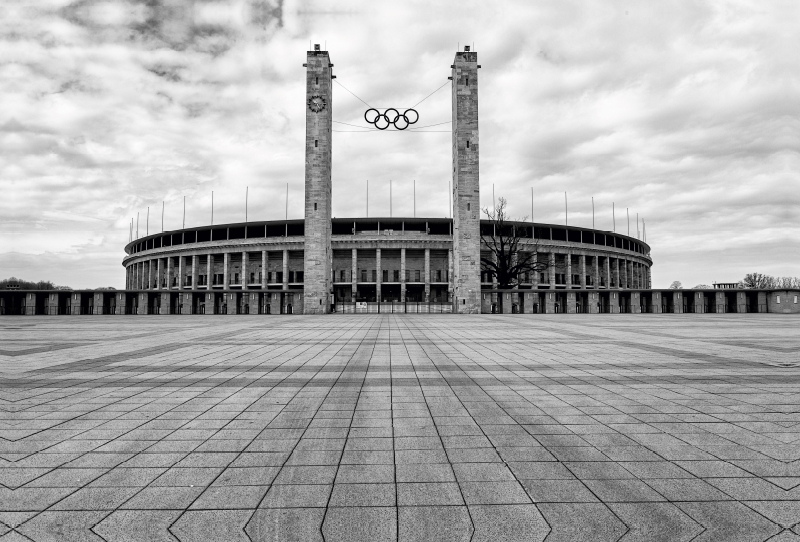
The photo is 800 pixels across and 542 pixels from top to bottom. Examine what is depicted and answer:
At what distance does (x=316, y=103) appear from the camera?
4134 cm

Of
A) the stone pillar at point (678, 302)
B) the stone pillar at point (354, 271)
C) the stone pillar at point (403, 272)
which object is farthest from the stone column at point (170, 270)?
the stone pillar at point (678, 302)

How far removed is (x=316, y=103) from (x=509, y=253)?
1047 inches

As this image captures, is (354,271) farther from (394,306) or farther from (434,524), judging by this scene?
(434,524)

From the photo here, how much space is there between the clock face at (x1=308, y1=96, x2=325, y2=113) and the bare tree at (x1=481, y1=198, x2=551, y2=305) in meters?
22.7

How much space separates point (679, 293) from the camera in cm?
3891

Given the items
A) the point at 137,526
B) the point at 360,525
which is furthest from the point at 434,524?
the point at 137,526

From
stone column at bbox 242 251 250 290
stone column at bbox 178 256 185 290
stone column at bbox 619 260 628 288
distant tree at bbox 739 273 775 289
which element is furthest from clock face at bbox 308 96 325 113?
distant tree at bbox 739 273 775 289

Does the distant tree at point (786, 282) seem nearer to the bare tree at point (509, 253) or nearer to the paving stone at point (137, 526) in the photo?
the bare tree at point (509, 253)

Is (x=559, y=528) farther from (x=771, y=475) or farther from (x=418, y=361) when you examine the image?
(x=418, y=361)

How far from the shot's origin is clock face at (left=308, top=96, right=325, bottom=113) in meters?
41.3

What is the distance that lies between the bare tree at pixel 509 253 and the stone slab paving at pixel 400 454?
4567 cm

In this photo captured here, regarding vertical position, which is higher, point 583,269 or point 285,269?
point 583,269

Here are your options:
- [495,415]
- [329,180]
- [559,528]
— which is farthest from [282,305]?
[559,528]

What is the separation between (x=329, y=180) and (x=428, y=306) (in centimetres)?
1479
